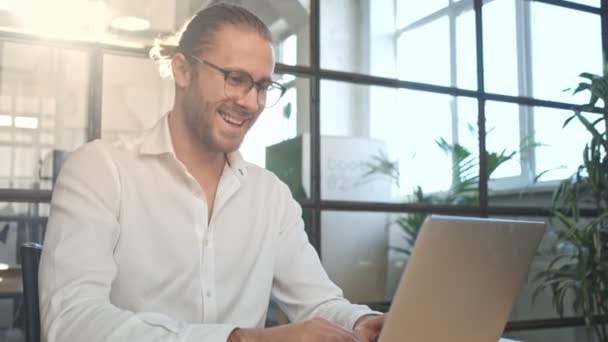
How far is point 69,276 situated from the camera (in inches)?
39.9

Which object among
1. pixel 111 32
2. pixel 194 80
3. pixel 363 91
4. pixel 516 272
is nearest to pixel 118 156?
pixel 194 80

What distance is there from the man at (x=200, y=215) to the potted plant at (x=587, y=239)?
1.85 metres

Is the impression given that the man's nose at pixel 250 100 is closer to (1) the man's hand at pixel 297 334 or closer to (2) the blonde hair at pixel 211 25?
(2) the blonde hair at pixel 211 25

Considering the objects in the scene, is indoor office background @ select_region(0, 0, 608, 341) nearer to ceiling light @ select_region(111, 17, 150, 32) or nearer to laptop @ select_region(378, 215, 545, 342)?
ceiling light @ select_region(111, 17, 150, 32)

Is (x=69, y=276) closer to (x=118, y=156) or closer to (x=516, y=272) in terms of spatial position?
(x=118, y=156)

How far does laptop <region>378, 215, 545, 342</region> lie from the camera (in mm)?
813

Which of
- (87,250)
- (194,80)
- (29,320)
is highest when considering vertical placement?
(194,80)

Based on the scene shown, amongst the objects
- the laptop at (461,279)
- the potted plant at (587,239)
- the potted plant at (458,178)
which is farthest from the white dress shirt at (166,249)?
the potted plant at (587,239)

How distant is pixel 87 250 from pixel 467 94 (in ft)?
7.70

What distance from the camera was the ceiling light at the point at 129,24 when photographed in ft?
7.21

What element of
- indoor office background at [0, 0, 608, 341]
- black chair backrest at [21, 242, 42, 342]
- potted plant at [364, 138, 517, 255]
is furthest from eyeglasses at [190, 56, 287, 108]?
potted plant at [364, 138, 517, 255]

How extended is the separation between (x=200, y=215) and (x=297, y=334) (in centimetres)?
51

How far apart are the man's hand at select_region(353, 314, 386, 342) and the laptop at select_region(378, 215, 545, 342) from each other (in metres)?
0.23

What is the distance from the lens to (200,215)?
51.7 inches
